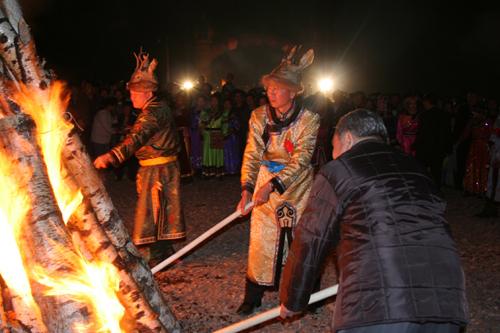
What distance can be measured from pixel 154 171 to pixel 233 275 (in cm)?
142

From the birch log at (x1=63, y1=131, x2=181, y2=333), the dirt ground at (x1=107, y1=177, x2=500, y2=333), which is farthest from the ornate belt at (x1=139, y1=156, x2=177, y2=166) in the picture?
the birch log at (x1=63, y1=131, x2=181, y2=333)

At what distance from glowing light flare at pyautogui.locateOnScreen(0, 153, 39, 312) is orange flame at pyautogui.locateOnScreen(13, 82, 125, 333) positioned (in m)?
0.12

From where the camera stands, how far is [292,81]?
14.8 feet

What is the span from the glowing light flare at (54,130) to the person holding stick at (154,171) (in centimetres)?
299

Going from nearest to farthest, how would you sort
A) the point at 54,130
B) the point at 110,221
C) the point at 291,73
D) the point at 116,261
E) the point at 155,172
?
the point at 54,130 → the point at 116,261 → the point at 110,221 → the point at 291,73 → the point at 155,172

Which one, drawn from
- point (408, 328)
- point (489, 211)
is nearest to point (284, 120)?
point (408, 328)

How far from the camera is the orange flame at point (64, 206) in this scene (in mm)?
2311

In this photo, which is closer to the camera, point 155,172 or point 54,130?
point 54,130

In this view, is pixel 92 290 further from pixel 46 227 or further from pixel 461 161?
pixel 461 161

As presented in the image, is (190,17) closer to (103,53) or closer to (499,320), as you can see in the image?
(103,53)

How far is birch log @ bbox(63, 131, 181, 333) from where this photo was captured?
2.85 metres

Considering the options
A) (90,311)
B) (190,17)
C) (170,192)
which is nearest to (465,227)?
(170,192)

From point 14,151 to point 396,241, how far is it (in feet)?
5.54

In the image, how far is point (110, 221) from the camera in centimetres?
305
